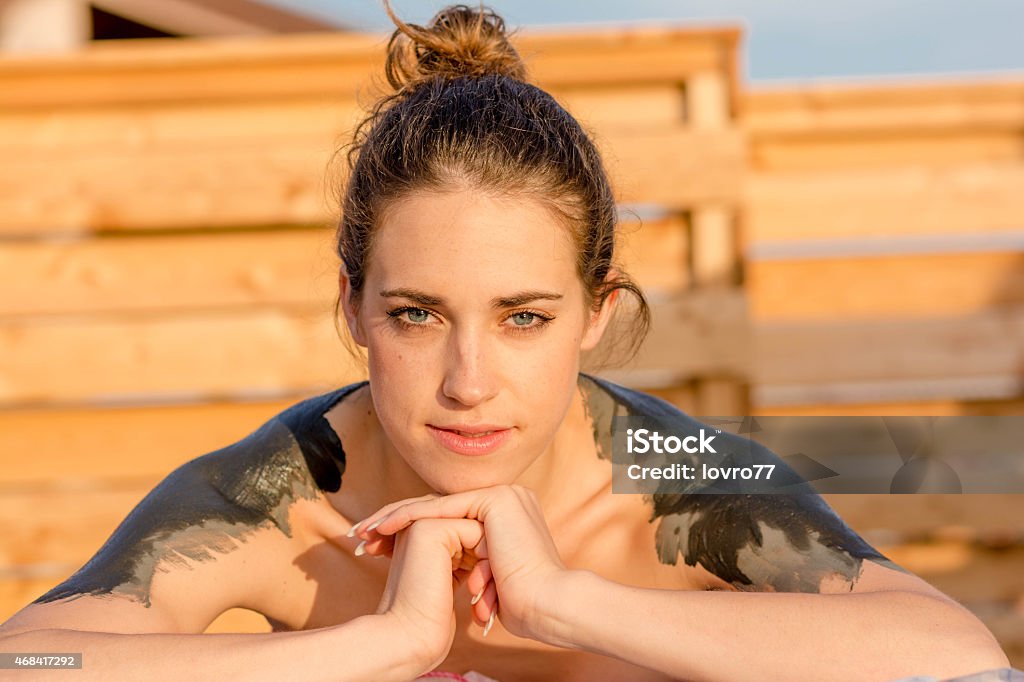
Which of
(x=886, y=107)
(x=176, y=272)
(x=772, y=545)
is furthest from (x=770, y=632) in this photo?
(x=886, y=107)

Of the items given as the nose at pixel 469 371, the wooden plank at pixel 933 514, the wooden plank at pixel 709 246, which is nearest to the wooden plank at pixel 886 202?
the wooden plank at pixel 709 246

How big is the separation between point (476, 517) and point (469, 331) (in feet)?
1.09

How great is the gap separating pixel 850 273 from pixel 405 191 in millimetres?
2712

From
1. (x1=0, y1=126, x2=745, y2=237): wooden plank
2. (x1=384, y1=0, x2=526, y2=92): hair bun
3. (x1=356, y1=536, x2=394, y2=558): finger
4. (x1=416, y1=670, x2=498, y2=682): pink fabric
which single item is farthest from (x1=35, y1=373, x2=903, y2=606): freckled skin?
(x1=0, y1=126, x2=745, y2=237): wooden plank

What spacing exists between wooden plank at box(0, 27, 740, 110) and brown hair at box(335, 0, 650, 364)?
4.85ft

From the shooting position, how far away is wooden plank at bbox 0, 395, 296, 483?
12.0 ft

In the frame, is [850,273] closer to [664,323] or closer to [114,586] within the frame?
[664,323]

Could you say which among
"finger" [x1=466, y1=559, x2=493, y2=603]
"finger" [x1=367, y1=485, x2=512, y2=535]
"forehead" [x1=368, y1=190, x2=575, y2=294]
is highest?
"forehead" [x1=368, y1=190, x2=575, y2=294]

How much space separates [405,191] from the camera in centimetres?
188

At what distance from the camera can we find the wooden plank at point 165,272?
Answer: 363 centimetres

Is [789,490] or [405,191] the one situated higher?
[405,191]

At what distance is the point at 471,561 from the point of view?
1896 mm

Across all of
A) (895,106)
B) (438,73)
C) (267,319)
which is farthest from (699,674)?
(895,106)

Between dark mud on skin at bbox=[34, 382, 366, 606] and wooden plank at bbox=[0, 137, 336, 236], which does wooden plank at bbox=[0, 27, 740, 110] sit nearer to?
wooden plank at bbox=[0, 137, 336, 236]
